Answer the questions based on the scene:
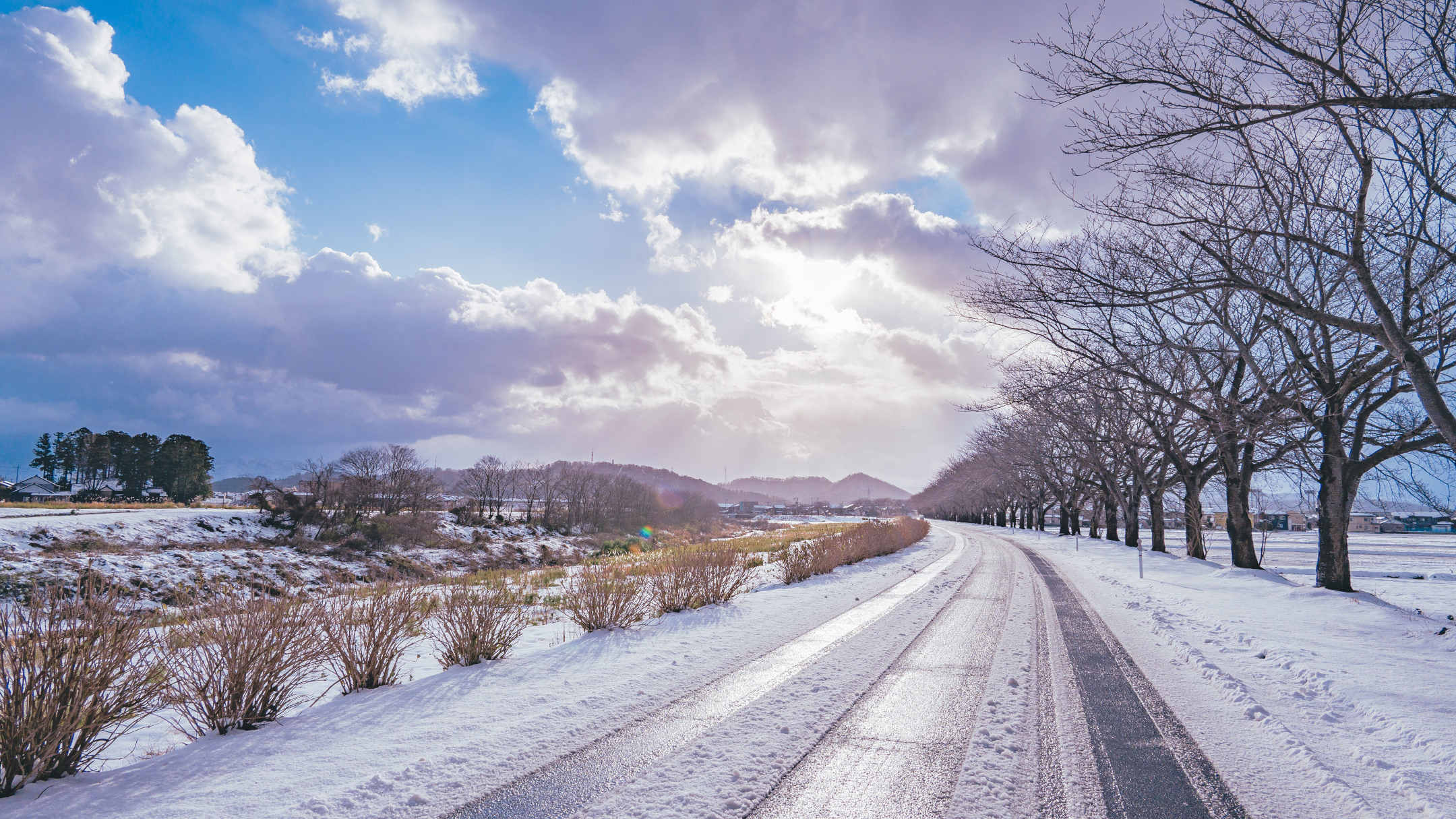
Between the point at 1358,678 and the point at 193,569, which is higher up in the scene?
the point at 1358,678

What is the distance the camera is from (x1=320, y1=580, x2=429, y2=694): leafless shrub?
5973 mm

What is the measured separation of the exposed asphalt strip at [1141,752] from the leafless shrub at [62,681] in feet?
20.9

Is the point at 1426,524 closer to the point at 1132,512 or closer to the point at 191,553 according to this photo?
the point at 1132,512

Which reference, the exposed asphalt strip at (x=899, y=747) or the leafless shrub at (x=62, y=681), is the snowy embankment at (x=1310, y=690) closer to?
the exposed asphalt strip at (x=899, y=747)

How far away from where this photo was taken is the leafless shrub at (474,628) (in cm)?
709

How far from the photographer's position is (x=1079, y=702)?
547 cm

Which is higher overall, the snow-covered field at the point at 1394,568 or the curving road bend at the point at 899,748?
the curving road bend at the point at 899,748

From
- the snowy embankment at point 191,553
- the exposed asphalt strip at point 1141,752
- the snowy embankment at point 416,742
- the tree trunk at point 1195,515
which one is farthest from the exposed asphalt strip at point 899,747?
the tree trunk at point 1195,515

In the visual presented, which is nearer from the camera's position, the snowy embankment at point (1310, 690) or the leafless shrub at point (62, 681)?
the leafless shrub at point (62, 681)

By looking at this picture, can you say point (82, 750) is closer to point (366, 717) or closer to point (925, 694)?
point (366, 717)

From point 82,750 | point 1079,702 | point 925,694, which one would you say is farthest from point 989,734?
point 82,750

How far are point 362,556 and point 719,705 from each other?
34.3 m

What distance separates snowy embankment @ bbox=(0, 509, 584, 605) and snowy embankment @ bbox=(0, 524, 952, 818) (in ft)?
41.7

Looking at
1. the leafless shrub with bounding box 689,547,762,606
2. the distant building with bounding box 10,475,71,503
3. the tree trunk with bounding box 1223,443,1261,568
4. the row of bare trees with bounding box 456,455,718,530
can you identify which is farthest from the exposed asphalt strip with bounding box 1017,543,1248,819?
the distant building with bounding box 10,475,71,503
